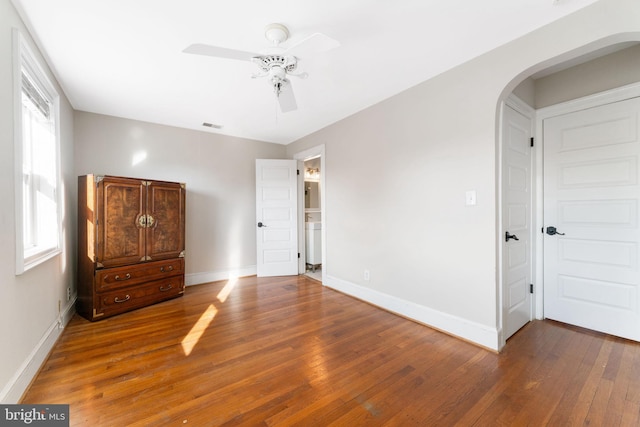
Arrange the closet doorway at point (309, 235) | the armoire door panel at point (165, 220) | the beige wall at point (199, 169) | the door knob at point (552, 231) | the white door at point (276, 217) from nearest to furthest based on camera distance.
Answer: the door knob at point (552, 231) → the armoire door panel at point (165, 220) → the beige wall at point (199, 169) → the closet doorway at point (309, 235) → the white door at point (276, 217)

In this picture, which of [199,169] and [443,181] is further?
[199,169]

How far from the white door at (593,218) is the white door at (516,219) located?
0.21 meters

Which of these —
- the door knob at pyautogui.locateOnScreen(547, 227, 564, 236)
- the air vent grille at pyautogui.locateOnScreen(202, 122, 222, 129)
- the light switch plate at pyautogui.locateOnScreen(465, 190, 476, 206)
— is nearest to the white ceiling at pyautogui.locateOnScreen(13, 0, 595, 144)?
the air vent grille at pyautogui.locateOnScreen(202, 122, 222, 129)

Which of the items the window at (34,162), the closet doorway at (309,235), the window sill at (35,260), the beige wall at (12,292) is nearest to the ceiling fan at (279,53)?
the beige wall at (12,292)

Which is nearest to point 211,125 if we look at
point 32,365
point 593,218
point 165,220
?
point 165,220

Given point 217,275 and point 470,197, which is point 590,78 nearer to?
point 470,197

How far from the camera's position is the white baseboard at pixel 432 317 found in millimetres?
2150

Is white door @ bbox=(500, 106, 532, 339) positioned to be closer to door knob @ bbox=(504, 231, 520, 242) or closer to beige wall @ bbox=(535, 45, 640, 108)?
door knob @ bbox=(504, 231, 520, 242)

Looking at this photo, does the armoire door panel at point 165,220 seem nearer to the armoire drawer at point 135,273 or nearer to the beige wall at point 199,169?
the armoire drawer at point 135,273

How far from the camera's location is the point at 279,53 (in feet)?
6.06

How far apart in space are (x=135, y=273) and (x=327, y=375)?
8.28 ft

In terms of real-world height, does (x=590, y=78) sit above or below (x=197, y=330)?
above

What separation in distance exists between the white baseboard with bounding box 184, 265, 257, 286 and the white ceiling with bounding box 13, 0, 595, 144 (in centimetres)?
247

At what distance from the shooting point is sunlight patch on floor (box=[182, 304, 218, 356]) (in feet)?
7.21
